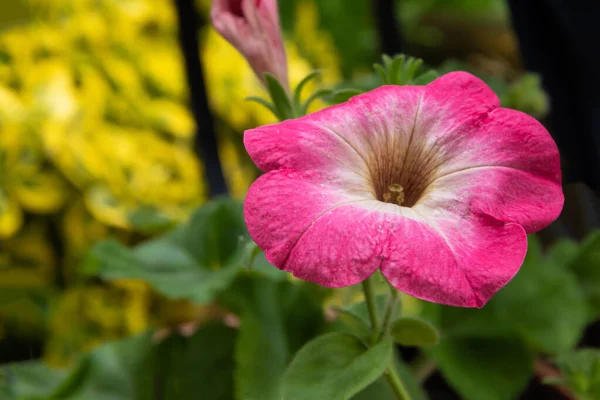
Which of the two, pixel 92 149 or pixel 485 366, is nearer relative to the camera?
pixel 485 366

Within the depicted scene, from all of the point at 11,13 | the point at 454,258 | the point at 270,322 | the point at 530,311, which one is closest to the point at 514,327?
the point at 530,311

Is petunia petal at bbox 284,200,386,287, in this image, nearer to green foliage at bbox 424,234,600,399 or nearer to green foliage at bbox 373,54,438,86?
green foliage at bbox 373,54,438,86

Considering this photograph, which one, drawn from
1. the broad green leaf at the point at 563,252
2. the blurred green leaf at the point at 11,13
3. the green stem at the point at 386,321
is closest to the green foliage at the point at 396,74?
the green stem at the point at 386,321

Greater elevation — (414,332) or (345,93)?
(345,93)

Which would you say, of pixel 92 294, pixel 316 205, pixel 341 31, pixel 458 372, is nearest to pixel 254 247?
pixel 316 205

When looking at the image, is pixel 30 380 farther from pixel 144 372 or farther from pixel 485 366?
pixel 485 366
